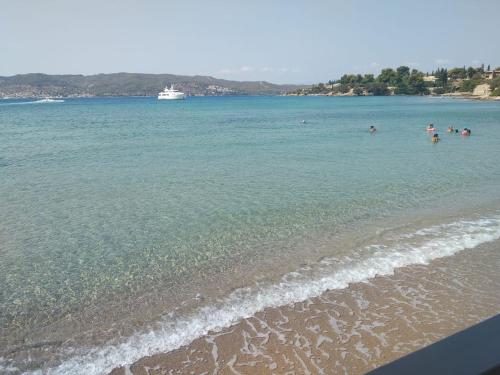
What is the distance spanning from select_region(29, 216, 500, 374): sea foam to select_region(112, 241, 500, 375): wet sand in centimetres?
25

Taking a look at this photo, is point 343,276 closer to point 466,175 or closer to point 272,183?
point 272,183

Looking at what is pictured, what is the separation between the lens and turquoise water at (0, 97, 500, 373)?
8.94 m

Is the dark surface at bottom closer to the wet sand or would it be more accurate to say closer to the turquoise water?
the wet sand

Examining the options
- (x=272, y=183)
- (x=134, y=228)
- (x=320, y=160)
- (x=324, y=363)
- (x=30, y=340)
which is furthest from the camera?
(x=320, y=160)

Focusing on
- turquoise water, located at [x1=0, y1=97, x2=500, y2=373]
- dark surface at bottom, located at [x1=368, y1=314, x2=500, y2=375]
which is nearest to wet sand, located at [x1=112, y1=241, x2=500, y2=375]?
turquoise water, located at [x1=0, y1=97, x2=500, y2=373]

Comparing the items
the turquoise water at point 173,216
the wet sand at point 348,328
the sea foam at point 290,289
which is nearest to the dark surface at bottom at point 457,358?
the wet sand at point 348,328

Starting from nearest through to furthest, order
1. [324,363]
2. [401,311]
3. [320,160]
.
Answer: [324,363]
[401,311]
[320,160]

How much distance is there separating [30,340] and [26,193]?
519 inches

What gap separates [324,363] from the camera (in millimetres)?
6645

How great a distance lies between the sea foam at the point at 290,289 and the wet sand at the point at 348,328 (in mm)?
253

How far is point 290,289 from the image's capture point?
928 cm

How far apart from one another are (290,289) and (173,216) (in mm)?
6973

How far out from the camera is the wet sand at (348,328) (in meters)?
6.70

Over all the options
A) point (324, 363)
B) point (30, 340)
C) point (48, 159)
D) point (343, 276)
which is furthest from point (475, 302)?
point (48, 159)
